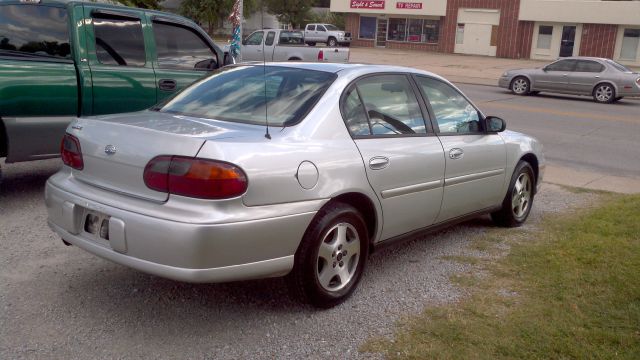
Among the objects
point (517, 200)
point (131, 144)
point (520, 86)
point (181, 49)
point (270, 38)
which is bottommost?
point (520, 86)

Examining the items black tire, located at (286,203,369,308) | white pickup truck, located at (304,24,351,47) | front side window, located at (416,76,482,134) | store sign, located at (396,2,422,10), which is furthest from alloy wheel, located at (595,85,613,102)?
store sign, located at (396,2,422,10)

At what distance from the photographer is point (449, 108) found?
5402 millimetres

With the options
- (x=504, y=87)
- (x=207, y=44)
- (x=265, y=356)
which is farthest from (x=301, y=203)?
(x=504, y=87)

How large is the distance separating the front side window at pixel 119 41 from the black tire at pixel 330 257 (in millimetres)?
3755

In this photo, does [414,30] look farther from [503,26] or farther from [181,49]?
[181,49]

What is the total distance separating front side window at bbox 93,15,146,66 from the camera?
22.1 ft

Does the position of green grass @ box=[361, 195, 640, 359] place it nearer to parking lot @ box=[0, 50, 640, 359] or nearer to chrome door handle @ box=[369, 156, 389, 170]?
parking lot @ box=[0, 50, 640, 359]

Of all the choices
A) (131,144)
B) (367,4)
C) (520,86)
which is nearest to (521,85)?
(520,86)

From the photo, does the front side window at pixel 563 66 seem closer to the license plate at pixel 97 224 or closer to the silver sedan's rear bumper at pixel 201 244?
the silver sedan's rear bumper at pixel 201 244

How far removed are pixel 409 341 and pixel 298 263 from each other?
785 millimetres

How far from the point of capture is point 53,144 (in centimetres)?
619

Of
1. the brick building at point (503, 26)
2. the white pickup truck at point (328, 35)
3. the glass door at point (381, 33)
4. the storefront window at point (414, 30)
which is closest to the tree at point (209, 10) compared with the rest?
the white pickup truck at point (328, 35)

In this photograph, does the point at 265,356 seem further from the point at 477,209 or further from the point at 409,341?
the point at 477,209

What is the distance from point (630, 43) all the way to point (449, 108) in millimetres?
42333
